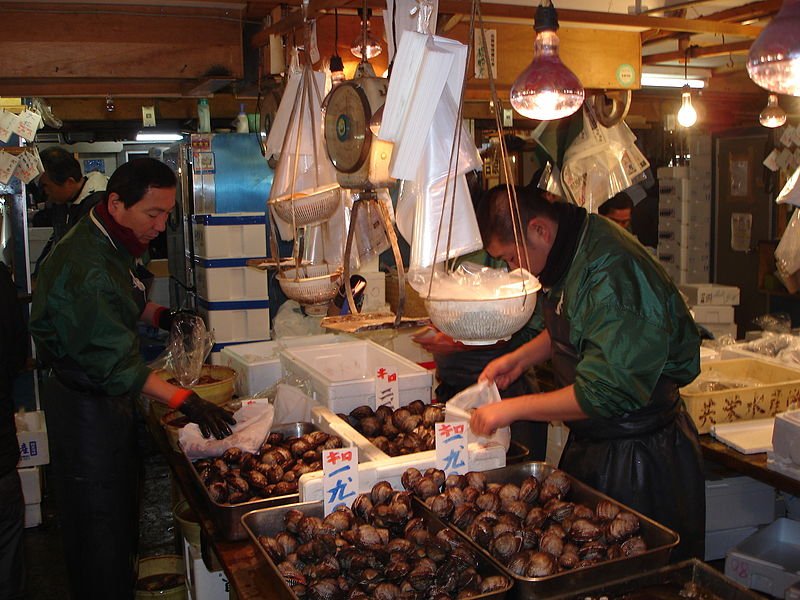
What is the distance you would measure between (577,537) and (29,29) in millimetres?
3989

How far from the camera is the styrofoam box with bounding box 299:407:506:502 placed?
249 cm

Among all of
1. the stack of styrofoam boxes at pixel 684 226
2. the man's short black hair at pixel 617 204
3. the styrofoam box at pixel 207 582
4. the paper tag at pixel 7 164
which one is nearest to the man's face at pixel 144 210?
the styrofoam box at pixel 207 582

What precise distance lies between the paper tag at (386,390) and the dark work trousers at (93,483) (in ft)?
4.20

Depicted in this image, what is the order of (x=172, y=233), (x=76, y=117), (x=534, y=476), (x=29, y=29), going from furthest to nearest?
1. (x=76, y=117)
2. (x=172, y=233)
3. (x=29, y=29)
4. (x=534, y=476)

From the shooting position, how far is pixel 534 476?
2654 millimetres

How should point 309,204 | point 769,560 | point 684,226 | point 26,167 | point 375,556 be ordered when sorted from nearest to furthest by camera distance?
point 375,556
point 309,204
point 769,560
point 26,167
point 684,226

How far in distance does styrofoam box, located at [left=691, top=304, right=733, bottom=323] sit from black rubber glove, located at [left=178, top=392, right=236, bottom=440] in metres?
4.54

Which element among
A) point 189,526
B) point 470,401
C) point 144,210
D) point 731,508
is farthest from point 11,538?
point 731,508

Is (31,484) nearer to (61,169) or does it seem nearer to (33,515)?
(33,515)

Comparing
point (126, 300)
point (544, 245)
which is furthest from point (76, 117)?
point (544, 245)

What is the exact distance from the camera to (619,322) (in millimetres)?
2660

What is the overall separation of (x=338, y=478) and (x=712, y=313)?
4.94 m

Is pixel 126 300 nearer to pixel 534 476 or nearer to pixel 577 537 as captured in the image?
pixel 534 476

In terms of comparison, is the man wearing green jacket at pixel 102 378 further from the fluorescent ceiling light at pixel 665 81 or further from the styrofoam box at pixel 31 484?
the fluorescent ceiling light at pixel 665 81
